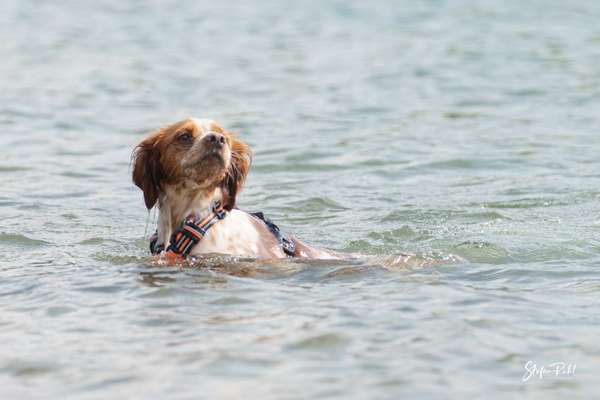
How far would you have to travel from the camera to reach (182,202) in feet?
25.6

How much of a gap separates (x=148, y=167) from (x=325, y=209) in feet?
9.87

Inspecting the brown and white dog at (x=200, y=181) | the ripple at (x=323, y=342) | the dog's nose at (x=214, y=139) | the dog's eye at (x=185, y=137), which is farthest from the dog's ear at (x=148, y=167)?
the ripple at (x=323, y=342)

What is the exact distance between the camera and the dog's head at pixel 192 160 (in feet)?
24.6

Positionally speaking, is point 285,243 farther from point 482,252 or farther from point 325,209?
point 325,209

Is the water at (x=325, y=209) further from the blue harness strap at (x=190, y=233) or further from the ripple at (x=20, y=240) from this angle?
the blue harness strap at (x=190, y=233)

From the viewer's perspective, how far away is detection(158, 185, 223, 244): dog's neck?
776 centimetres

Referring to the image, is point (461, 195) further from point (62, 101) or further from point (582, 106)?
point (62, 101)

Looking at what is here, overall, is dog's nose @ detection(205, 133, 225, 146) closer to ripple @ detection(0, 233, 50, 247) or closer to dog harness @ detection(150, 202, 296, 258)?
dog harness @ detection(150, 202, 296, 258)

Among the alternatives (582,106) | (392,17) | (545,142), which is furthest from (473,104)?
(392,17)

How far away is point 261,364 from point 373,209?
491 centimetres

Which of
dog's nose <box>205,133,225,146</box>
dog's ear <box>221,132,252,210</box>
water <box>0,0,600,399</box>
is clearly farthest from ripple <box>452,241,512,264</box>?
dog's nose <box>205,133,225,146</box>

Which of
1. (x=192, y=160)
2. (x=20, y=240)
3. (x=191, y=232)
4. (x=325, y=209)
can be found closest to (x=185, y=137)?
(x=192, y=160)

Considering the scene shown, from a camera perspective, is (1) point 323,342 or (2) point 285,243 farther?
(2) point 285,243

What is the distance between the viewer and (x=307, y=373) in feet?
18.0
